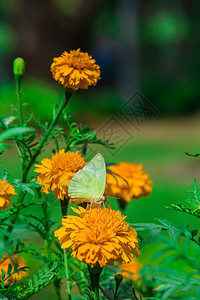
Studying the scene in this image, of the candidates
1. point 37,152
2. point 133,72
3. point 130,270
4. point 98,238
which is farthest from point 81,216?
point 133,72

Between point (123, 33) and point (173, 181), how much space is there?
572cm

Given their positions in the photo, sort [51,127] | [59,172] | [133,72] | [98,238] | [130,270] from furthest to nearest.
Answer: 1. [133,72]
2. [130,270]
3. [51,127]
4. [59,172]
5. [98,238]

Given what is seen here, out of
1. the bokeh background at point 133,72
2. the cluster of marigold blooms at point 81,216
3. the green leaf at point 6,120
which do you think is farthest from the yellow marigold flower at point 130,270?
the bokeh background at point 133,72

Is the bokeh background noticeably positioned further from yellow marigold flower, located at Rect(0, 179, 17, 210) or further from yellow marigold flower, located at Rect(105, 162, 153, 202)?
yellow marigold flower, located at Rect(0, 179, 17, 210)

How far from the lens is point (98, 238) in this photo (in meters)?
0.72

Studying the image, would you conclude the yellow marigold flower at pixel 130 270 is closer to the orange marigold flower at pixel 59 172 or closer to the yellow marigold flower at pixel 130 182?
the yellow marigold flower at pixel 130 182

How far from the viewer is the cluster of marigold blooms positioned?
2.37ft

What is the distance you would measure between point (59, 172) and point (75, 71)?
Answer: 0.72 ft

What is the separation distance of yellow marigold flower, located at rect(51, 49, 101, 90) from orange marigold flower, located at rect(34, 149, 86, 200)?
0.53 feet

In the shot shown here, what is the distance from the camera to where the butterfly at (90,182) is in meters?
0.84

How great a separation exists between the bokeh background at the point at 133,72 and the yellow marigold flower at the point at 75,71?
5.26ft

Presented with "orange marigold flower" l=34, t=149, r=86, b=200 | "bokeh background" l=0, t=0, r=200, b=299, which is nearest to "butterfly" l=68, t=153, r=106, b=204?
"orange marigold flower" l=34, t=149, r=86, b=200

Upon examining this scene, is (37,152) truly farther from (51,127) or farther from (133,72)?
(133,72)

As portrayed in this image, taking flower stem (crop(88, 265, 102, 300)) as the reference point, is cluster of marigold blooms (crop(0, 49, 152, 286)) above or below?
above
